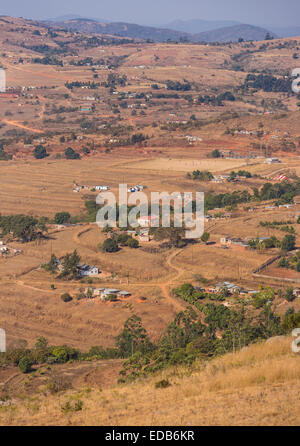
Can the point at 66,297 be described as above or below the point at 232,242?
below

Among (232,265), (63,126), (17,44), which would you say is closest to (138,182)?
(232,265)

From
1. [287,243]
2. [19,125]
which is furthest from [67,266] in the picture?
[19,125]

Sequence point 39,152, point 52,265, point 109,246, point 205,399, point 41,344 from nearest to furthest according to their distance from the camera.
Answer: point 205,399 → point 41,344 → point 52,265 → point 109,246 → point 39,152

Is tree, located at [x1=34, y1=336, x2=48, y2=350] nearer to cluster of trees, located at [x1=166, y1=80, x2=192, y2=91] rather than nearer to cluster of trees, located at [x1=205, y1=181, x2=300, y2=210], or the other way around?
cluster of trees, located at [x1=205, y1=181, x2=300, y2=210]

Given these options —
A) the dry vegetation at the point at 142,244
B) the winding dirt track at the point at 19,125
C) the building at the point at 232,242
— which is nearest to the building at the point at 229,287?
the dry vegetation at the point at 142,244

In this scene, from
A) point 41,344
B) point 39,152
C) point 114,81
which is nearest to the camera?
point 41,344


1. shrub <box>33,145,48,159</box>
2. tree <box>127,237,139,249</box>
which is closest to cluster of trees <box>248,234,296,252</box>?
tree <box>127,237,139,249</box>

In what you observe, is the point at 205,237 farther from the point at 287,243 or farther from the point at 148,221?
the point at 148,221
